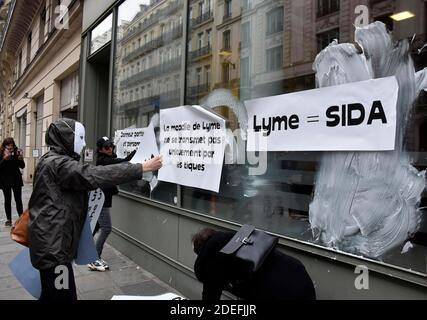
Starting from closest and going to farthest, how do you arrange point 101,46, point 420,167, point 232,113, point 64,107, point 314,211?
1. point 420,167
2. point 314,211
3. point 232,113
4. point 101,46
5. point 64,107

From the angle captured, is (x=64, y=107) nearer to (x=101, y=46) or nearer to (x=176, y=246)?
(x=101, y=46)

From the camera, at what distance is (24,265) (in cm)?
295

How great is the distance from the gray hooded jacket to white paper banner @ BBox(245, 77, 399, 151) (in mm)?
1223

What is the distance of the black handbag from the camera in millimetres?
2320

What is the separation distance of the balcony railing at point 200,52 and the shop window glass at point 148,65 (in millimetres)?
278

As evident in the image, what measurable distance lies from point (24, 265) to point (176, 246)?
180 centimetres

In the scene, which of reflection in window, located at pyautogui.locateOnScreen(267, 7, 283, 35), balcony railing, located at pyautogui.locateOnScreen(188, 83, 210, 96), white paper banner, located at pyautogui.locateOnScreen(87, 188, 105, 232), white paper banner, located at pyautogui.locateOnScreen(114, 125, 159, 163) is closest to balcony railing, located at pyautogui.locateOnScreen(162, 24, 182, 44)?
balcony railing, located at pyautogui.locateOnScreen(188, 83, 210, 96)

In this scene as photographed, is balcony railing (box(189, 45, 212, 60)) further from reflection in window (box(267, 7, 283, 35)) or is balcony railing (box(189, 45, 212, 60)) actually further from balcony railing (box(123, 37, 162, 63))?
balcony railing (box(123, 37, 162, 63))

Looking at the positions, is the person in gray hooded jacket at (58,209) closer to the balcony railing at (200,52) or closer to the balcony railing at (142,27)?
the balcony railing at (200,52)

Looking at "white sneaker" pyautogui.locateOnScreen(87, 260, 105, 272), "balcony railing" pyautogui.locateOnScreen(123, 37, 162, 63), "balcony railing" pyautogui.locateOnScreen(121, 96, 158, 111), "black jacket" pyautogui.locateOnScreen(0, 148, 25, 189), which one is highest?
"balcony railing" pyautogui.locateOnScreen(123, 37, 162, 63)

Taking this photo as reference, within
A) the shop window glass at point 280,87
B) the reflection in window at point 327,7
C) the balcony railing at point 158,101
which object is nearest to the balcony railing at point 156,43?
the shop window glass at point 280,87

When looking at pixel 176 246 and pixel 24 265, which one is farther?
pixel 176 246

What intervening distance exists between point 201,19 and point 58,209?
9.09ft
